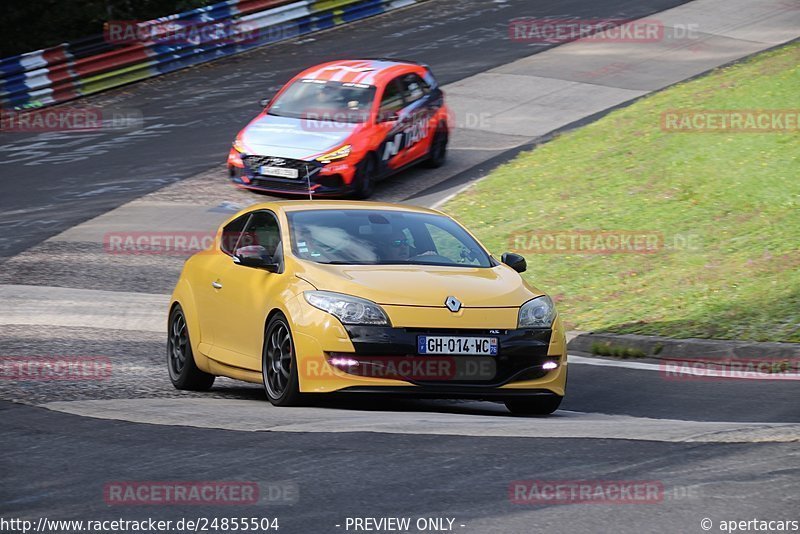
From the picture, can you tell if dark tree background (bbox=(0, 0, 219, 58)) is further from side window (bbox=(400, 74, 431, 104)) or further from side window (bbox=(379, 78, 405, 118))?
side window (bbox=(379, 78, 405, 118))

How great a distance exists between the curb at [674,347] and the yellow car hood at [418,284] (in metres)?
3.08

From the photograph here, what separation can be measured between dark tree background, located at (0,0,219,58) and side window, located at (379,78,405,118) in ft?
37.1

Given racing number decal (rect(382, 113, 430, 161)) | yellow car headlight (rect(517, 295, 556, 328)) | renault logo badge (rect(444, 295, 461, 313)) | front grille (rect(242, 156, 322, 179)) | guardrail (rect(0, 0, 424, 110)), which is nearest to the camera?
renault logo badge (rect(444, 295, 461, 313))

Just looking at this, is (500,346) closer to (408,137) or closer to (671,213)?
(671,213)

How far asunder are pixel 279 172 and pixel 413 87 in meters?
3.41

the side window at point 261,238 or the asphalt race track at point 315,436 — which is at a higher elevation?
the side window at point 261,238

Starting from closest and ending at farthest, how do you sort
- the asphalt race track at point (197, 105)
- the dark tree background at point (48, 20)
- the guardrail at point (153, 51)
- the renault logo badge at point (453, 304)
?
1. the renault logo badge at point (453, 304)
2. the asphalt race track at point (197, 105)
3. the guardrail at point (153, 51)
4. the dark tree background at point (48, 20)

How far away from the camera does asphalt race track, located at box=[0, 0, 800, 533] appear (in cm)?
594

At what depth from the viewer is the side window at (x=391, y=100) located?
20141mm

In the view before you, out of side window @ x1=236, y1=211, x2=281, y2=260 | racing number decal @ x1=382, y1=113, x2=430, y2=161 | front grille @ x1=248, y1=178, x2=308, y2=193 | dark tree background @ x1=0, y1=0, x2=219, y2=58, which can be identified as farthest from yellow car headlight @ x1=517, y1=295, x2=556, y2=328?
dark tree background @ x1=0, y1=0, x2=219, y2=58

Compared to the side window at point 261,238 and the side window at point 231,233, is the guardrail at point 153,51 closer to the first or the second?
the side window at point 231,233

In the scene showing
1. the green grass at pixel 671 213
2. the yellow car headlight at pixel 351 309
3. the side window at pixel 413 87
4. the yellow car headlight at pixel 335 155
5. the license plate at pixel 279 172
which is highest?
the yellow car headlight at pixel 351 309

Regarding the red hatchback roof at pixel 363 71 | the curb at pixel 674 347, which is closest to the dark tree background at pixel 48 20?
the red hatchback roof at pixel 363 71

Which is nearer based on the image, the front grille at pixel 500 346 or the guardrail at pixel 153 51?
the front grille at pixel 500 346
